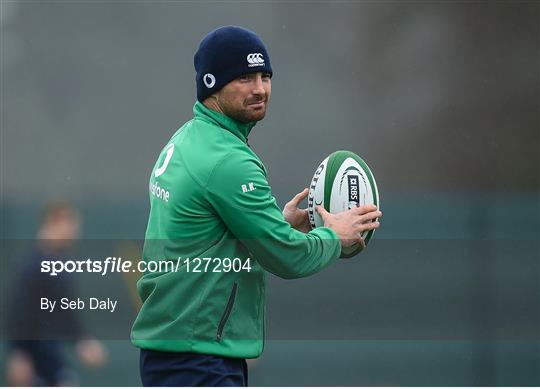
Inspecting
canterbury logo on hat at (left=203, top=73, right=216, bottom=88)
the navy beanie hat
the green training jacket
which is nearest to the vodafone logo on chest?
the navy beanie hat

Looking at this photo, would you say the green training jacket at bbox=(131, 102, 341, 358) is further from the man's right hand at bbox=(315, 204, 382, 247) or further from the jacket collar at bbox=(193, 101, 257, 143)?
the man's right hand at bbox=(315, 204, 382, 247)

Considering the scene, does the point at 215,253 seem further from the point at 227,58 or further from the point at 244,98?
the point at 227,58

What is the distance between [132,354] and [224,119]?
434cm

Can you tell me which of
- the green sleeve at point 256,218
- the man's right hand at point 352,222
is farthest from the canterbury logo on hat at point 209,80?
the man's right hand at point 352,222

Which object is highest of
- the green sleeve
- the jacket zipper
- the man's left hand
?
the man's left hand

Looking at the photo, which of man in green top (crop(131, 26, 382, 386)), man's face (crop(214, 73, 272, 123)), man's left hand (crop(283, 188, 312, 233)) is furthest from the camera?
man's left hand (crop(283, 188, 312, 233))

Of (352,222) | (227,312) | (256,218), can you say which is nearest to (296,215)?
(352,222)

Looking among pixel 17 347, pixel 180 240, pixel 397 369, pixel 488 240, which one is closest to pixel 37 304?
pixel 17 347

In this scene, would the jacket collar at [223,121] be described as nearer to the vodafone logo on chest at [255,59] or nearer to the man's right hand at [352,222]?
the vodafone logo on chest at [255,59]

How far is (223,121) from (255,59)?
251 mm

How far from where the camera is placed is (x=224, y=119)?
10.9 feet

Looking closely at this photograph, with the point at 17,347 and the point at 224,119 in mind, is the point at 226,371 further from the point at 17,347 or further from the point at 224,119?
the point at 17,347

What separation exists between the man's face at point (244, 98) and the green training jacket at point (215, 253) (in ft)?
0.32

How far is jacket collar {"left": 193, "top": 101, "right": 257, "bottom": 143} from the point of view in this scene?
3312mm
